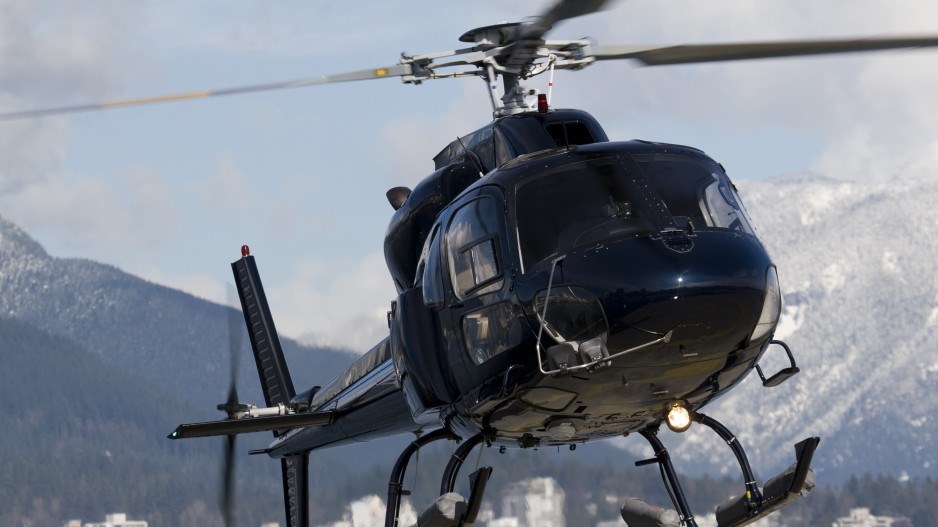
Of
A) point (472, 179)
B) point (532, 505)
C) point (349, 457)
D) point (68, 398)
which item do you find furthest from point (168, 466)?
point (472, 179)

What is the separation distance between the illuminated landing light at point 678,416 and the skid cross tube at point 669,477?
0.96 metres

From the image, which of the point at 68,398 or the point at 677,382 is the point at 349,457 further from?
the point at 677,382

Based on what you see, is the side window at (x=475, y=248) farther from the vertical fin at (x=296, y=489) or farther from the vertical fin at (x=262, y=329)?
the vertical fin at (x=262, y=329)

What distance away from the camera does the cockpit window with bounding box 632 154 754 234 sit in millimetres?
12656

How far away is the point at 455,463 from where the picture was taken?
13875 mm

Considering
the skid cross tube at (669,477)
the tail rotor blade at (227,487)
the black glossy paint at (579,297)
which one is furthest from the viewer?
the tail rotor blade at (227,487)

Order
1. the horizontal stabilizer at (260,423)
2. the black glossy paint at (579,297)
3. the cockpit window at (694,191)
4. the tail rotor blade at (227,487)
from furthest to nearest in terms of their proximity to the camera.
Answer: the tail rotor blade at (227,487), the horizontal stabilizer at (260,423), the cockpit window at (694,191), the black glossy paint at (579,297)

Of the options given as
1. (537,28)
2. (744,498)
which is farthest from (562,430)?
(537,28)

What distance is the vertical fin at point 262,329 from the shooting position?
70.1 feet

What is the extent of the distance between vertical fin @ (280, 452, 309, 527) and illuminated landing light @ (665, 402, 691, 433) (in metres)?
8.15

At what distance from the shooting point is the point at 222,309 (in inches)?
5699

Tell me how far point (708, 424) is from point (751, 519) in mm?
925

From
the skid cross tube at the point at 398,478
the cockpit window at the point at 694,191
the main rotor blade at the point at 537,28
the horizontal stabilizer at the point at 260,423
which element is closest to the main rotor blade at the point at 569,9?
the main rotor blade at the point at 537,28

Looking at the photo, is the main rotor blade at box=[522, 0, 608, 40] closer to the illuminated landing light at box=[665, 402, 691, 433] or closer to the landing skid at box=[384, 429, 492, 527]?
the illuminated landing light at box=[665, 402, 691, 433]
